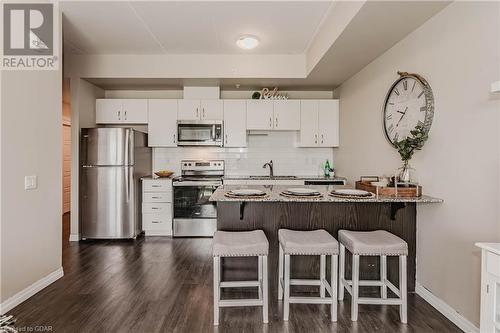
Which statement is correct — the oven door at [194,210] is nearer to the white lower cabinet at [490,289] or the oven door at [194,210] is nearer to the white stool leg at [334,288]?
the white stool leg at [334,288]

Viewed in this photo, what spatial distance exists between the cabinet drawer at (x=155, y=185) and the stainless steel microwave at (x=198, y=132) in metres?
0.70

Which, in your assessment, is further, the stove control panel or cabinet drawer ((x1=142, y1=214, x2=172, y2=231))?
the stove control panel

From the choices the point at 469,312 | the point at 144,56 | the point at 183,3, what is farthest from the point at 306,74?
the point at 469,312

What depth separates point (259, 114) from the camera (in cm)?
469

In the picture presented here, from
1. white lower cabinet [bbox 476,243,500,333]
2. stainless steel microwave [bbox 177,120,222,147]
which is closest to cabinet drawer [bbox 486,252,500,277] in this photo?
white lower cabinet [bbox 476,243,500,333]

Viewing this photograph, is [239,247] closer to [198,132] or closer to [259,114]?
[198,132]

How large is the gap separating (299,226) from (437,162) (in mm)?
1232

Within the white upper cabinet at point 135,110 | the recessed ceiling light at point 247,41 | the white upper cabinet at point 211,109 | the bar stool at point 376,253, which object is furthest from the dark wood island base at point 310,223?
the white upper cabinet at point 135,110

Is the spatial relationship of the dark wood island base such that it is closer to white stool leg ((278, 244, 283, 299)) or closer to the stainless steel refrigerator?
white stool leg ((278, 244, 283, 299))

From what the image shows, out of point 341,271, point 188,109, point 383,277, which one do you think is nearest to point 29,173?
point 188,109

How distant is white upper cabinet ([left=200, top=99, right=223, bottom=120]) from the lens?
466 centimetres

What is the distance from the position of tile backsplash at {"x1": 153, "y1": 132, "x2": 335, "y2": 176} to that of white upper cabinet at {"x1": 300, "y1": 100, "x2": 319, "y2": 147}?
25 centimetres

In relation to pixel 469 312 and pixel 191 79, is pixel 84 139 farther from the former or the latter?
pixel 469 312

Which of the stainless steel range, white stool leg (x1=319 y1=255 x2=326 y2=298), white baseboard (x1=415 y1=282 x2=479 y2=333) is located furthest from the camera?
the stainless steel range
